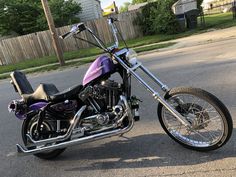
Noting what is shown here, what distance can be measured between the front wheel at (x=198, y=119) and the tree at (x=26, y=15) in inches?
950

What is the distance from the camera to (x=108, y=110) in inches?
146

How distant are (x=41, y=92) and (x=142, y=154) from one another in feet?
4.87

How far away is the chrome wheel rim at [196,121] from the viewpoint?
3.43 m

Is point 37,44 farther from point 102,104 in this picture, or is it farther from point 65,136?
point 102,104

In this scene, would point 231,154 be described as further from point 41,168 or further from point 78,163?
point 41,168

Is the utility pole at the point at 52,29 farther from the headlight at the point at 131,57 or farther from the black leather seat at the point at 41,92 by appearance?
the headlight at the point at 131,57

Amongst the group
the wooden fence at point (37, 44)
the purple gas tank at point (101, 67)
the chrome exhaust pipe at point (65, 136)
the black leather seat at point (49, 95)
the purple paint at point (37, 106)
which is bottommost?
the wooden fence at point (37, 44)

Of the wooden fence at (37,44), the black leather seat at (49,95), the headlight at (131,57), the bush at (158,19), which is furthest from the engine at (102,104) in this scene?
the wooden fence at (37,44)

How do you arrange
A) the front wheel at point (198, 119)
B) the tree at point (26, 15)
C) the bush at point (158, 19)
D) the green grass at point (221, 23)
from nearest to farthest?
the front wheel at point (198, 119)
the green grass at point (221, 23)
the bush at point (158, 19)
the tree at point (26, 15)

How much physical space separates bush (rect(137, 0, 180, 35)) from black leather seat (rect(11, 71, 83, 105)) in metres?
16.3

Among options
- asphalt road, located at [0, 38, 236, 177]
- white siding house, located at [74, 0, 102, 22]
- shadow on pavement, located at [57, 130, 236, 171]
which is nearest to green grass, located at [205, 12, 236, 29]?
white siding house, located at [74, 0, 102, 22]

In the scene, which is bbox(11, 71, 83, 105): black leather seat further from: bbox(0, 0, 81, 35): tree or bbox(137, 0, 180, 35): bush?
A: bbox(0, 0, 81, 35): tree

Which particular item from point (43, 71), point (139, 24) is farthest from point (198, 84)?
point (139, 24)

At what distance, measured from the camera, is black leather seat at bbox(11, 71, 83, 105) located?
12.3 ft
